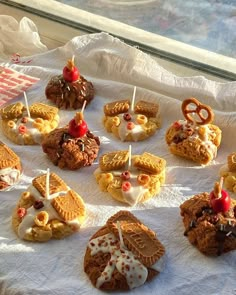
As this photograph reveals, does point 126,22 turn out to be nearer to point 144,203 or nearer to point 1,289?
point 144,203

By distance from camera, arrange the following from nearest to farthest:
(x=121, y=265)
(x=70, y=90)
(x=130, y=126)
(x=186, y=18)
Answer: (x=121, y=265)
(x=130, y=126)
(x=70, y=90)
(x=186, y=18)

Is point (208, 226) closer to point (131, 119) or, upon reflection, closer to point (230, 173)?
point (230, 173)

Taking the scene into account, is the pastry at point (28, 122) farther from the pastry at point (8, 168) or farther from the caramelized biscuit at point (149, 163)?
the caramelized biscuit at point (149, 163)

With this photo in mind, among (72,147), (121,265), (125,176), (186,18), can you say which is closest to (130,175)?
(125,176)

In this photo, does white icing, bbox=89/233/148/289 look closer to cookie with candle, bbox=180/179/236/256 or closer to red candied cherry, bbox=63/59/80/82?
cookie with candle, bbox=180/179/236/256

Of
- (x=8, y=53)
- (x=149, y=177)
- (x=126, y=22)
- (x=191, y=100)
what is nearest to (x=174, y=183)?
(x=149, y=177)

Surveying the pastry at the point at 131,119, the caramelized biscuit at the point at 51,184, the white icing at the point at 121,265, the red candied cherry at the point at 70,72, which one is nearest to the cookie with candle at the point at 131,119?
the pastry at the point at 131,119

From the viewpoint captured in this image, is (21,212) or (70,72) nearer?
(21,212)
